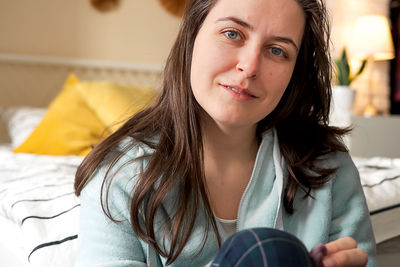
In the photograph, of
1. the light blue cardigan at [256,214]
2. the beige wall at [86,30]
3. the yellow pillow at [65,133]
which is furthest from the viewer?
the beige wall at [86,30]

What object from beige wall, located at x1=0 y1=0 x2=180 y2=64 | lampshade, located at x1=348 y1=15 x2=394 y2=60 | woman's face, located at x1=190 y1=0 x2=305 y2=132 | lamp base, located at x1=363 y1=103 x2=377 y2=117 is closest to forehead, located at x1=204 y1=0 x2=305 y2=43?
woman's face, located at x1=190 y1=0 x2=305 y2=132

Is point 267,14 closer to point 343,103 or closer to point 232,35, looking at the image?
point 232,35

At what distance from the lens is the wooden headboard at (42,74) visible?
9.16ft

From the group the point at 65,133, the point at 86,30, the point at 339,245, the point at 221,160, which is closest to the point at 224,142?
the point at 221,160

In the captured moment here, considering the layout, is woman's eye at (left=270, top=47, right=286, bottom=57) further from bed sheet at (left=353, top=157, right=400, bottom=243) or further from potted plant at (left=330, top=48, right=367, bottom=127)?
potted plant at (left=330, top=48, right=367, bottom=127)

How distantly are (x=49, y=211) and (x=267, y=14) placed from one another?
0.65 m

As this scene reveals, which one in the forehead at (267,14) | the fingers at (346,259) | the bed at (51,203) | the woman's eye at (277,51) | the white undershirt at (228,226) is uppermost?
the forehead at (267,14)

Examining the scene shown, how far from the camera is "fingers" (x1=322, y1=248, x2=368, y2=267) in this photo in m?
0.59

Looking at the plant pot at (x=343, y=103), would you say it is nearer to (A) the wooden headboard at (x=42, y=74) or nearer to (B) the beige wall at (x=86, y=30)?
(A) the wooden headboard at (x=42, y=74)

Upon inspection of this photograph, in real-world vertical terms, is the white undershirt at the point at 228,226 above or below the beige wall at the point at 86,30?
below

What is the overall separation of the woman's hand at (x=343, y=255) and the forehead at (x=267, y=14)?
40cm

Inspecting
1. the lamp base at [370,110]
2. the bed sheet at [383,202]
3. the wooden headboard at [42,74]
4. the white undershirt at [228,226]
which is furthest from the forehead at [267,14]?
A: the lamp base at [370,110]

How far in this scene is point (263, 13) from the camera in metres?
Result: 0.82

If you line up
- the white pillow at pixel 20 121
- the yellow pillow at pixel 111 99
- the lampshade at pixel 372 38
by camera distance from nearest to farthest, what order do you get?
the yellow pillow at pixel 111 99, the white pillow at pixel 20 121, the lampshade at pixel 372 38
